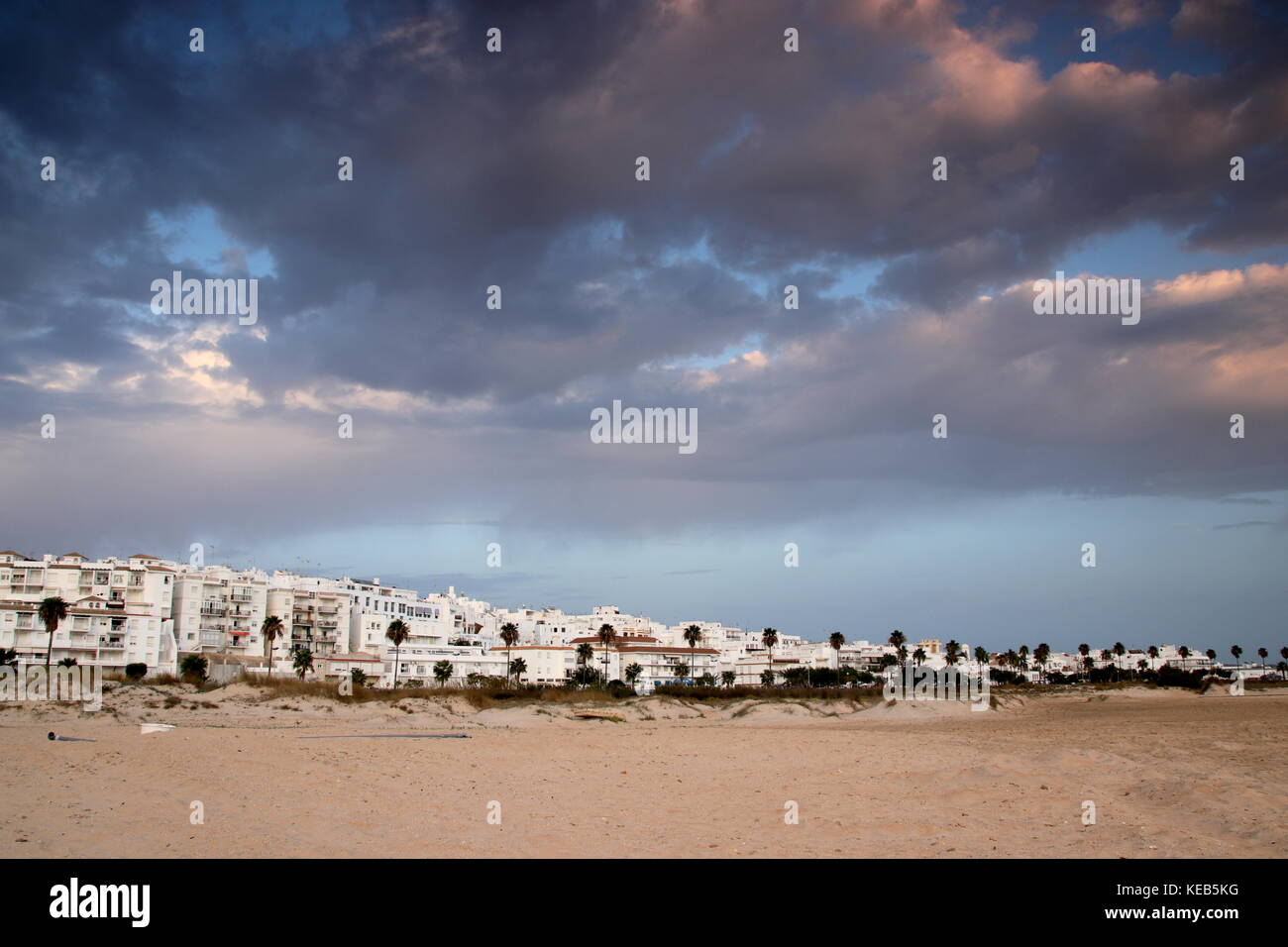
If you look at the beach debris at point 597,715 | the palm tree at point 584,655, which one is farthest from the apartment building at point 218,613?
the beach debris at point 597,715

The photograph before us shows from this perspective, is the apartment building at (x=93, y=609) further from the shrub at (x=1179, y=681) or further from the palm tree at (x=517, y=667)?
the shrub at (x=1179, y=681)

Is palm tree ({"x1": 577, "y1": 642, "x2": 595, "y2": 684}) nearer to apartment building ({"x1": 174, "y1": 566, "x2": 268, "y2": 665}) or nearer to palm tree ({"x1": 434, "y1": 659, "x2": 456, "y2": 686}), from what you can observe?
palm tree ({"x1": 434, "y1": 659, "x2": 456, "y2": 686})

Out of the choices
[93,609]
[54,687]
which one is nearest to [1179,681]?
[54,687]

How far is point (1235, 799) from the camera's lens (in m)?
12.4

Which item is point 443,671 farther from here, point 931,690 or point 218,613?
point 931,690

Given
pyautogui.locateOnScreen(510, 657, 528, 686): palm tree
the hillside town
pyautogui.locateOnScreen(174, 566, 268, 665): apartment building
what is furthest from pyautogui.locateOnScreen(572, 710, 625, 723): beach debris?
pyautogui.locateOnScreen(174, 566, 268, 665): apartment building

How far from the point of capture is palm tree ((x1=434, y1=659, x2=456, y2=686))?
8925cm
